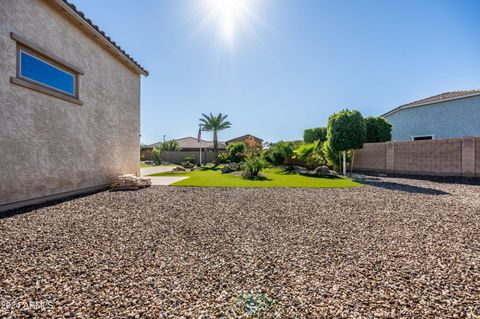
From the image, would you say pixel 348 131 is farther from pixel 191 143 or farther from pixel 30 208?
pixel 191 143

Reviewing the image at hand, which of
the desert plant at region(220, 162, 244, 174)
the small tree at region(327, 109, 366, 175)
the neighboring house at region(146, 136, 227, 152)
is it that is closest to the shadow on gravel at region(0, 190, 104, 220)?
the desert plant at region(220, 162, 244, 174)

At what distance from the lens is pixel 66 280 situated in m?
2.35

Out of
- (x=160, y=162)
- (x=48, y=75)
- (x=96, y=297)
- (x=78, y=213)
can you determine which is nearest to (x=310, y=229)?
(x=96, y=297)

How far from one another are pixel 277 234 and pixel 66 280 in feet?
9.55

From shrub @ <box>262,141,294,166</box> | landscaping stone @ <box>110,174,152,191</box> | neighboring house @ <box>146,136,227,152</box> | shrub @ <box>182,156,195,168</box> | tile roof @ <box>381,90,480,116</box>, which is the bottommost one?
landscaping stone @ <box>110,174,152,191</box>

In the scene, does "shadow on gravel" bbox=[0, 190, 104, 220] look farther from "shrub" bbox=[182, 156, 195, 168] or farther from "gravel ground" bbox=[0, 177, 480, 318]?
"shrub" bbox=[182, 156, 195, 168]

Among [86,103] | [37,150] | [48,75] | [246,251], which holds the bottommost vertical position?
[246,251]

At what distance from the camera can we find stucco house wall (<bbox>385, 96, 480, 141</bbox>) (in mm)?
17375

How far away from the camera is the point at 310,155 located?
56.5 feet

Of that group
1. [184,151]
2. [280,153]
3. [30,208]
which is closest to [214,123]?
[184,151]

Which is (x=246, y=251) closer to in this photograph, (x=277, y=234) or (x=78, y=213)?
(x=277, y=234)

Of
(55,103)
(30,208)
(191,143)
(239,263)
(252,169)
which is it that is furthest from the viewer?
(191,143)

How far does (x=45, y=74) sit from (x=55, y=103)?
0.78 meters

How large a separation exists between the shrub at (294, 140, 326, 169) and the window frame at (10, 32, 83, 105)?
46.1 ft
